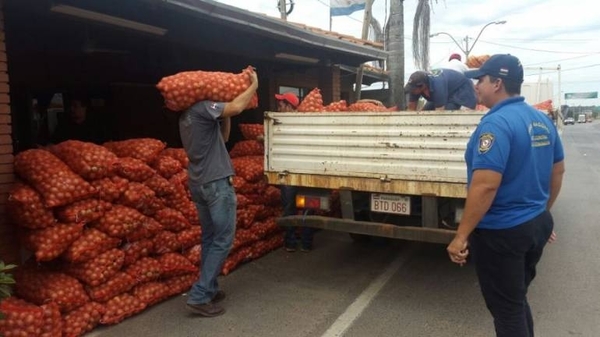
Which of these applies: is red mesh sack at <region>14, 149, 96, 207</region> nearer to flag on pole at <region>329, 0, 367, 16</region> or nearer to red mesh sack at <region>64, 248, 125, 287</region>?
red mesh sack at <region>64, 248, 125, 287</region>

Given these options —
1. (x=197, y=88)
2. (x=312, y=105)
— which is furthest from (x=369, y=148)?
(x=197, y=88)

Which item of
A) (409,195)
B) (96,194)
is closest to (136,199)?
(96,194)

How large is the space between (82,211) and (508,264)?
3096mm

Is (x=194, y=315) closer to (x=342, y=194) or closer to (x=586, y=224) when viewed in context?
(x=342, y=194)

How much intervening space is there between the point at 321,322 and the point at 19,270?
8.08ft

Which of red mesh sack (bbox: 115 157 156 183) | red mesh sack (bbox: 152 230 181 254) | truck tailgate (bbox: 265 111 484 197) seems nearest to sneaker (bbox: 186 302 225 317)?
red mesh sack (bbox: 152 230 181 254)

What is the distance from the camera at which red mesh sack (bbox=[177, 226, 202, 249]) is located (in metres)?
4.86

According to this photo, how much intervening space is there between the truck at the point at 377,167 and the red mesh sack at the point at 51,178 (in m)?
1.97

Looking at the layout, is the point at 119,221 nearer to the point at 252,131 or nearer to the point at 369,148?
the point at 369,148

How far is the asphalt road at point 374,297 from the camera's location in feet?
13.1

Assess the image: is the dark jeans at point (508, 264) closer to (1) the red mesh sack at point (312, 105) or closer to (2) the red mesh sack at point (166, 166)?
(2) the red mesh sack at point (166, 166)

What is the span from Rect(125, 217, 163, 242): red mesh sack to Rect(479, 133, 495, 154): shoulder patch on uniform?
300cm

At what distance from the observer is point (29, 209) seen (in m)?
3.74

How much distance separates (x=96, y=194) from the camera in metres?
4.10
